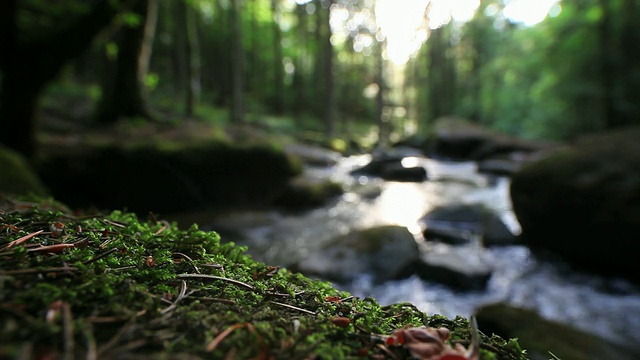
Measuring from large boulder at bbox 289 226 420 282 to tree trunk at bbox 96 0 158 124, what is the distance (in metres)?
8.17

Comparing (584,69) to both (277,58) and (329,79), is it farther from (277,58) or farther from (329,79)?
(277,58)

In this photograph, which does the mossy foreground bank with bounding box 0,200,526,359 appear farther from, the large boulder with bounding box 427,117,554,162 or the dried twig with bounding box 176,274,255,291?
the large boulder with bounding box 427,117,554,162

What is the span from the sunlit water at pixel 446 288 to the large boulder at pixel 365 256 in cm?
17

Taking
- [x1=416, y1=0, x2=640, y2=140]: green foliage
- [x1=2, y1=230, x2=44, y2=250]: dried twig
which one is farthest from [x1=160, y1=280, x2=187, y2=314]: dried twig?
[x1=416, y1=0, x2=640, y2=140]: green foliage

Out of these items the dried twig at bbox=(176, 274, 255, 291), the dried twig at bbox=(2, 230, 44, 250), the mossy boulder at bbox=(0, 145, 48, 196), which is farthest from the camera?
the mossy boulder at bbox=(0, 145, 48, 196)

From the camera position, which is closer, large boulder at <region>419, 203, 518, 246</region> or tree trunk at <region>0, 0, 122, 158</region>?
tree trunk at <region>0, 0, 122, 158</region>

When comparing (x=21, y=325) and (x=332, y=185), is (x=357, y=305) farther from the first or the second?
(x=332, y=185)

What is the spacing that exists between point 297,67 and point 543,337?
32893 millimetres

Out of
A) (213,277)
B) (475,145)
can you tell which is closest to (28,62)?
(213,277)

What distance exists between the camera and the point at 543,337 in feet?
10.2

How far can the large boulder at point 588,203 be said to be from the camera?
491 cm

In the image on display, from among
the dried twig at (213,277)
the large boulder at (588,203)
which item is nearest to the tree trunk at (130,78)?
the large boulder at (588,203)

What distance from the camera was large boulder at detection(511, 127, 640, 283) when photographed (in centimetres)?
491

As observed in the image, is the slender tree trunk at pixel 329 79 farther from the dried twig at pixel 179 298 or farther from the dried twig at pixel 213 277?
the dried twig at pixel 179 298
